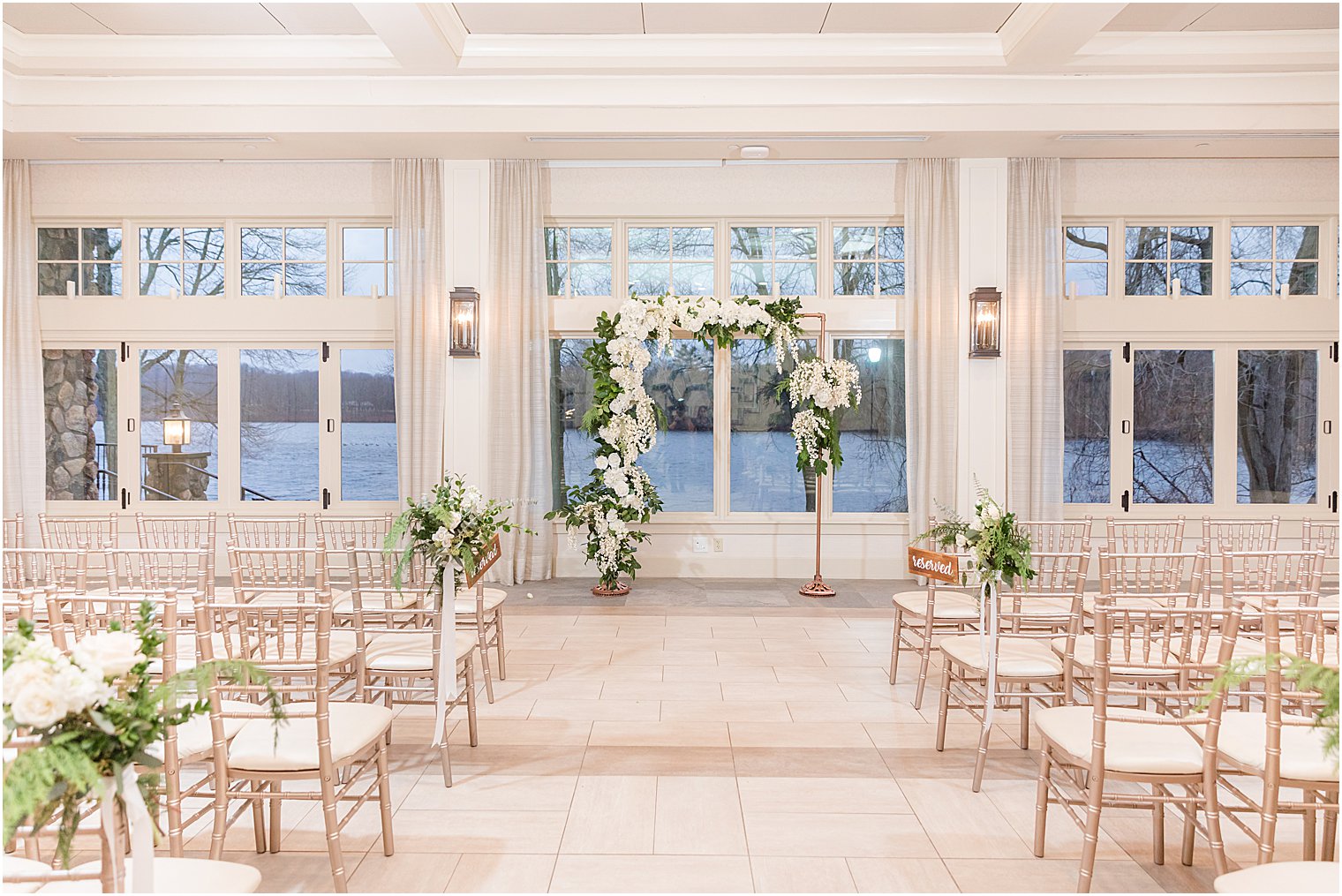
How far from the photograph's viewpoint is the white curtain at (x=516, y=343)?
7.13 meters

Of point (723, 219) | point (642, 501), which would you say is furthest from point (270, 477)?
point (723, 219)

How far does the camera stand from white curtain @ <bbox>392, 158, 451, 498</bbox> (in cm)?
710

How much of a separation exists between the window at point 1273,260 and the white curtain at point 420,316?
21.7ft

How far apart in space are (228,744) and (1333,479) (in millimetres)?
8383

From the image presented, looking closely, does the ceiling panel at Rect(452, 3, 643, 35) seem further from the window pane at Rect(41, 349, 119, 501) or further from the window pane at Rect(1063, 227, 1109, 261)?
the window pane at Rect(41, 349, 119, 501)

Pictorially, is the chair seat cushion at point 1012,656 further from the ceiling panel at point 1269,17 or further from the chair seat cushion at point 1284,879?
the ceiling panel at point 1269,17

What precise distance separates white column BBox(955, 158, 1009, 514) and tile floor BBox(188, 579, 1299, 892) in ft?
8.56

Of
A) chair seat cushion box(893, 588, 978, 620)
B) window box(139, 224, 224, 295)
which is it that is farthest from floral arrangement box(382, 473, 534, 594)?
window box(139, 224, 224, 295)

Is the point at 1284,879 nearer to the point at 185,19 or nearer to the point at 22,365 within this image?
the point at 185,19

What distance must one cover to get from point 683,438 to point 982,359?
2547mm

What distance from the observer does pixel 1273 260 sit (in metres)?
7.30

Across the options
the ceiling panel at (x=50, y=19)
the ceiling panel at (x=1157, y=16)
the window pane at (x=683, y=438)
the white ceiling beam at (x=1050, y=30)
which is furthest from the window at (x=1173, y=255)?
the ceiling panel at (x=50, y=19)

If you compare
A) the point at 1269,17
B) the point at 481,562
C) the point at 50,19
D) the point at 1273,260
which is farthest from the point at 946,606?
the point at 50,19

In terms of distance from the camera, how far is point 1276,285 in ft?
24.0
